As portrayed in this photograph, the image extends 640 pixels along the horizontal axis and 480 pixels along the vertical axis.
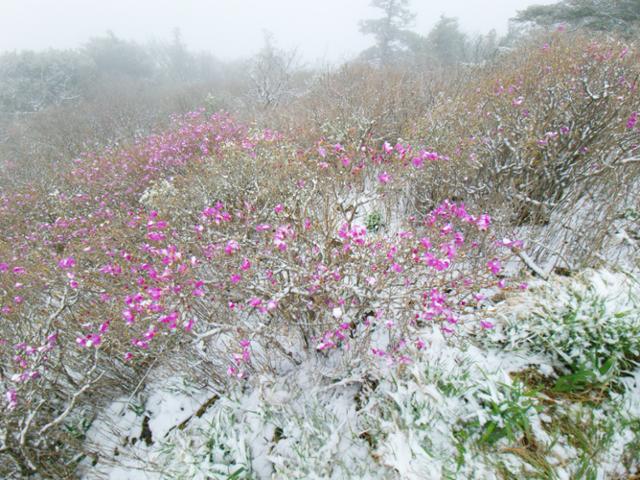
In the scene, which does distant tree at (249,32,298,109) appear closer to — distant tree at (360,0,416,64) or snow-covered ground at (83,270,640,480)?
distant tree at (360,0,416,64)

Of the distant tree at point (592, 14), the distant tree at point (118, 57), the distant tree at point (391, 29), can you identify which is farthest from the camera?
the distant tree at point (118, 57)

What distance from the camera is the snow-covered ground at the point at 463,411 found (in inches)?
69.6

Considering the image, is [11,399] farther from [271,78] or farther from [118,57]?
[118,57]

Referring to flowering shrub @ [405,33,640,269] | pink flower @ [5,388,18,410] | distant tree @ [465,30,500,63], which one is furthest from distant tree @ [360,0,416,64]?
pink flower @ [5,388,18,410]

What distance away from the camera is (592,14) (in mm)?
9289

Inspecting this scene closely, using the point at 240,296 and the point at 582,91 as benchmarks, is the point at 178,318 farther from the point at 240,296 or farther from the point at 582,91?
the point at 582,91

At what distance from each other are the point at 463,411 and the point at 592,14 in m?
13.6

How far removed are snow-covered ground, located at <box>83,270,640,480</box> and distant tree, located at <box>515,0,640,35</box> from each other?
38.2 ft

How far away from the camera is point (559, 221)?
3.06 m

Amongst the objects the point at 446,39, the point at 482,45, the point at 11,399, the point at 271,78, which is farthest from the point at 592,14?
the point at 11,399

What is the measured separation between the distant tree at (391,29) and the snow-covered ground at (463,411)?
21.4 m

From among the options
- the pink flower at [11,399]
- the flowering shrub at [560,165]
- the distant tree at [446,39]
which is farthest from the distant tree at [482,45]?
the pink flower at [11,399]

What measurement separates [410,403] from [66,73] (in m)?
28.0

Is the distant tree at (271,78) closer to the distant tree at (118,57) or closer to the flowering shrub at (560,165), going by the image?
the flowering shrub at (560,165)
